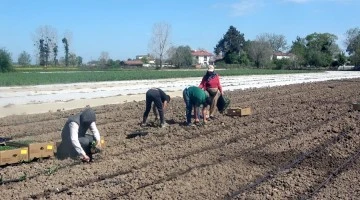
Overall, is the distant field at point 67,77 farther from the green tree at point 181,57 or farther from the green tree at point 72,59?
the green tree at point 72,59

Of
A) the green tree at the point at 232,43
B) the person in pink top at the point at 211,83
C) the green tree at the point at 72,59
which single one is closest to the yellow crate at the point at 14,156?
the person in pink top at the point at 211,83

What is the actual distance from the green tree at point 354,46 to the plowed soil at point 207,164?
73.6 m

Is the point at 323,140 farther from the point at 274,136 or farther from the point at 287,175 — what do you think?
the point at 287,175

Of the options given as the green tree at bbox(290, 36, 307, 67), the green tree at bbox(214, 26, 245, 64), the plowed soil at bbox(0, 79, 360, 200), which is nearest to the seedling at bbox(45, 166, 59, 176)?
the plowed soil at bbox(0, 79, 360, 200)

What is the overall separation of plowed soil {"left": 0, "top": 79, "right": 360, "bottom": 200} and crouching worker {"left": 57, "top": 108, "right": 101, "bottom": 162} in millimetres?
194

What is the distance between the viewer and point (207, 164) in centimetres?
798

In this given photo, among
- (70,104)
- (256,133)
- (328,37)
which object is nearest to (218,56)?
(328,37)

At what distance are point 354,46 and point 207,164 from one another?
3386 inches

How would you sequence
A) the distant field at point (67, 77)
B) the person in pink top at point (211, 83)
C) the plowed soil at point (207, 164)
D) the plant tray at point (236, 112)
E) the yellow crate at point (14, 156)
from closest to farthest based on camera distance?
the plowed soil at point (207, 164) → the yellow crate at point (14, 156) → the person in pink top at point (211, 83) → the plant tray at point (236, 112) → the distant field at point (67, 77)

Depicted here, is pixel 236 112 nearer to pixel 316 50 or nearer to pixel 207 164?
pixel 207 164

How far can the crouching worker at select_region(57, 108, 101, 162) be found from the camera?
7559mm

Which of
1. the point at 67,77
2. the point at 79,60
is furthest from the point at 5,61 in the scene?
the point at 79,60

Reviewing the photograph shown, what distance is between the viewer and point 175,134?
10648 mm

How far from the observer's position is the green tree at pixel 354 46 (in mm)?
81938
